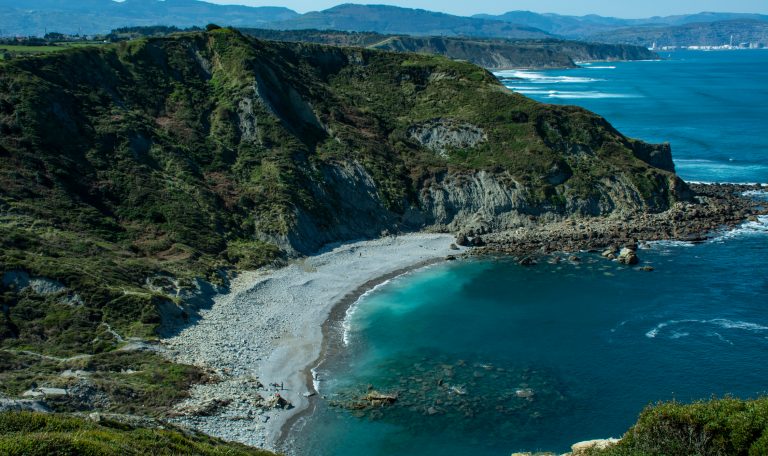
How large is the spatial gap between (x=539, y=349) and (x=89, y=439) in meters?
39.1

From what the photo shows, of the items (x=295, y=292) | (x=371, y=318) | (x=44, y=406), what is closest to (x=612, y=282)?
(x=371, y=318)

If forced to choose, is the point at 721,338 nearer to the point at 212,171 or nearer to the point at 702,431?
the point at 702,431

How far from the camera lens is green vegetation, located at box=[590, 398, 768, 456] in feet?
87.6

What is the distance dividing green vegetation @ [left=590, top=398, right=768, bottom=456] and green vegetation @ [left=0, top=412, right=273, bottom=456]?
1860 cm

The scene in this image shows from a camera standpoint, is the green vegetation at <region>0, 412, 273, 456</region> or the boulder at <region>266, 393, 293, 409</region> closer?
the green vegetation at <region>0, 412, 273, 456</region>

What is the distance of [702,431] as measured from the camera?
2745 centimetres

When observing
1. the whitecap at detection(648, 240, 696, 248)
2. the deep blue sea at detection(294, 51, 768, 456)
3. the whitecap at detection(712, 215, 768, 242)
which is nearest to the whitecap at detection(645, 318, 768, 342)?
the deep blue sea at detection(294, 51, 768, 456)

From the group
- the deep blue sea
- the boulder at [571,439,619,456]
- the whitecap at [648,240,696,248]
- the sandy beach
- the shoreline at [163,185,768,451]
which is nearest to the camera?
the boulder at [571,439,619,456]

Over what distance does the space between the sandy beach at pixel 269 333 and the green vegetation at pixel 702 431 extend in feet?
78.9

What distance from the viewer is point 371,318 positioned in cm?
6262

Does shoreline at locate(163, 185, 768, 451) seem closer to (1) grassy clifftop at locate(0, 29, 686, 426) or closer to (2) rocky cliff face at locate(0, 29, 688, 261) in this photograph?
(1) grassy clifftop at locate(0, 29, 686, 426)

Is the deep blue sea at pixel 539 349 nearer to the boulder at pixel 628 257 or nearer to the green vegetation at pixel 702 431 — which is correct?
the boulder at pixel 628 257

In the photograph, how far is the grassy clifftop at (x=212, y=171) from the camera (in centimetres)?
5241

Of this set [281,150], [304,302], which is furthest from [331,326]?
[281,150]
